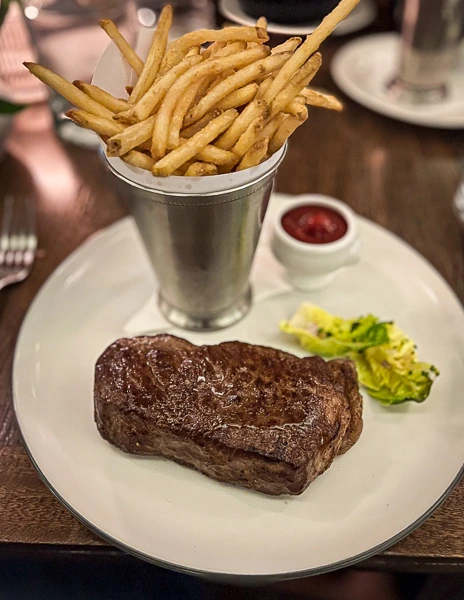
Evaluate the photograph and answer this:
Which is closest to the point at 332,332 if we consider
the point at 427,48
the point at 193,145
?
the point at 193,145

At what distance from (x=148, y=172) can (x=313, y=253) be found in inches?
26.0

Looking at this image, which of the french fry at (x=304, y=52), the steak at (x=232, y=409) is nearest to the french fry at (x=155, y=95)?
the french fry at (x=304, y=52)

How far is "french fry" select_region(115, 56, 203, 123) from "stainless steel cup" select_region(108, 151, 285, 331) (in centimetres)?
19

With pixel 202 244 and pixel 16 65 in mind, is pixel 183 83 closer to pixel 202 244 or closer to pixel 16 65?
pixel 202 244

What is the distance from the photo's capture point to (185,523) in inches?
53.6

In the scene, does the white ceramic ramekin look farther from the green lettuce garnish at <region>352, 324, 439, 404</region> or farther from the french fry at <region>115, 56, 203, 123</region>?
the french fry at <region>115, 56, 203, 123</region>

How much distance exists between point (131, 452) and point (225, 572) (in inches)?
16.3

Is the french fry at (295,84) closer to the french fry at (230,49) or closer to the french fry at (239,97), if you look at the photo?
the french fry at (239,97)

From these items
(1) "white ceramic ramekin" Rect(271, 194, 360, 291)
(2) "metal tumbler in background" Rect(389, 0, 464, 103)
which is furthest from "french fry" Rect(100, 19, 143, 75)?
(2) "metal tumbler in background" Rect(389, 0, 464, 103)

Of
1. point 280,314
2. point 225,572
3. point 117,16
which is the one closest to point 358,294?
point 280,314

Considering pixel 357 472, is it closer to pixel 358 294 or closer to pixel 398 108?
pixel 358 294

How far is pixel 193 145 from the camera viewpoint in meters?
1.39

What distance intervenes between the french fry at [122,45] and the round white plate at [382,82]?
1732mm

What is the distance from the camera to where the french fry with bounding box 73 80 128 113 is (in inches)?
57.2
